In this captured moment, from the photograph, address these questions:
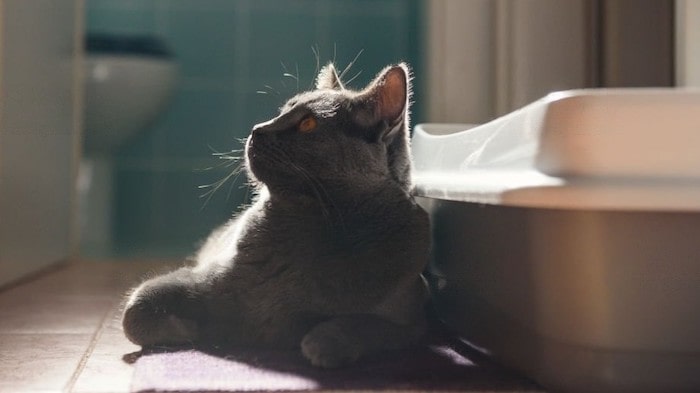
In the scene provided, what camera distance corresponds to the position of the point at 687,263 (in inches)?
31.0

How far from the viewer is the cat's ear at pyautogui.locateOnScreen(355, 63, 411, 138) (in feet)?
3.34

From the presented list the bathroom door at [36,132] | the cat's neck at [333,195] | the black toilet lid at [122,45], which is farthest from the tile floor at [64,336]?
the black toilet lid at [122,45]

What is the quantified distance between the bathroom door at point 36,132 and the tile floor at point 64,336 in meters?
0.12

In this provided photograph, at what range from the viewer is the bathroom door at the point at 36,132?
1604 mm

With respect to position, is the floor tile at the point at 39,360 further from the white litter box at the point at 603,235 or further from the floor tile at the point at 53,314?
the white litter box at the point at 603,235

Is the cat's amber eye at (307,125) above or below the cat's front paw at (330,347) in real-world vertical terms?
above

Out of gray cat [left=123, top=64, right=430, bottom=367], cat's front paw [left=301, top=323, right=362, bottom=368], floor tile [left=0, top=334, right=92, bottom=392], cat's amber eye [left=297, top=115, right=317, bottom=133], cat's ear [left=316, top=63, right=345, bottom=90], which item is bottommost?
→ floor tile [left=0, top=334, right=92, bottom=392]

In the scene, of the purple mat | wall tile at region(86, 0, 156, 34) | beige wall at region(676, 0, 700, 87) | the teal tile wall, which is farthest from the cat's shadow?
wall tile at region(86, 0, 156, 34)

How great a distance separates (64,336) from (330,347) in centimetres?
47

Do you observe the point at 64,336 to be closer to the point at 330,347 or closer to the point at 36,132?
the point at 330,347

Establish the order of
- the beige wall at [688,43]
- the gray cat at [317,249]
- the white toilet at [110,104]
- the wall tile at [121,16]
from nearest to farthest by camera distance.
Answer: the gray cat at [317,249] → the beige wall at [688,43] → the white toilet at [110,104] → the wall tile at [121,16]

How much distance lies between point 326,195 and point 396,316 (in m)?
0.19

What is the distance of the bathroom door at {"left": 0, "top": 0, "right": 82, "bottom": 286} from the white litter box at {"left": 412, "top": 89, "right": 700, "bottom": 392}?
44.1 inches

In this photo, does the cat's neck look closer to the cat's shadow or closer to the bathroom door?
the cat's shadow
